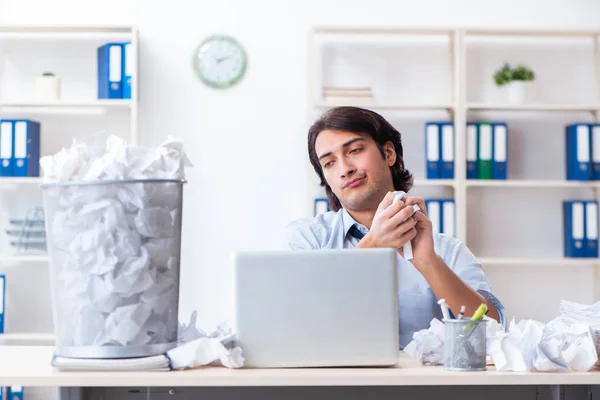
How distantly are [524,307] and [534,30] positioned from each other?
4.30 ft

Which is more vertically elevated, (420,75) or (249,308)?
(420,75)

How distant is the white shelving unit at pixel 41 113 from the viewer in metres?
4.07

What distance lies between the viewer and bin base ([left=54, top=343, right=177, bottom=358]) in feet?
4.03

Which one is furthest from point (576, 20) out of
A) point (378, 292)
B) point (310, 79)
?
point (378, 292)

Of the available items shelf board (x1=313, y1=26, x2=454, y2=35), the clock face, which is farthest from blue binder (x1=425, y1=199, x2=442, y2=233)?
the clock face

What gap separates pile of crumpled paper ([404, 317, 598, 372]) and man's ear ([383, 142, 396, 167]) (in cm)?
108

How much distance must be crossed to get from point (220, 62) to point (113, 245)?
117 inches

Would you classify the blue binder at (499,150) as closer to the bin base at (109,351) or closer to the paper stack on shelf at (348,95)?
the paper stack on shelf at (348,95)

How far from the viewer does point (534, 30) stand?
400 cm

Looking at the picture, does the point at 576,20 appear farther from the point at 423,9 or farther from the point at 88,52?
the point at 88,52

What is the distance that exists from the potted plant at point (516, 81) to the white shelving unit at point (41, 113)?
1775 mm

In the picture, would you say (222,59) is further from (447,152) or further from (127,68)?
(447,152)

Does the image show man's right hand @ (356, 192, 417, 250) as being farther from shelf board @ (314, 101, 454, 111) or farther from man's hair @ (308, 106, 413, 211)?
shelf board @ (314, 101, 454, 111)

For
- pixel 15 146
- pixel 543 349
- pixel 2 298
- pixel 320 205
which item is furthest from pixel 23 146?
pixel 543 349
